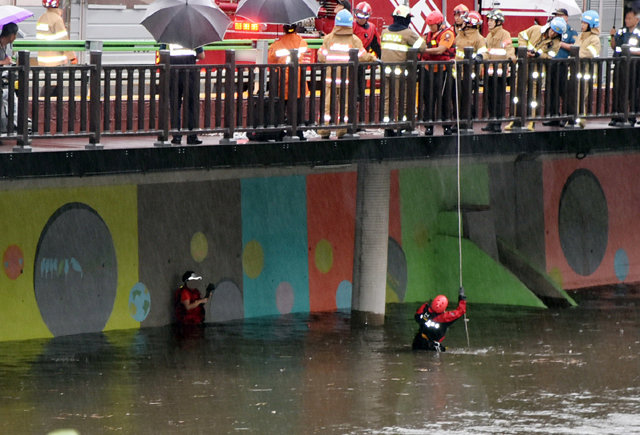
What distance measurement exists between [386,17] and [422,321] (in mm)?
9128

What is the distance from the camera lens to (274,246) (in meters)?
25.4

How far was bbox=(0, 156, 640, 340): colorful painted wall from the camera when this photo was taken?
2205cm

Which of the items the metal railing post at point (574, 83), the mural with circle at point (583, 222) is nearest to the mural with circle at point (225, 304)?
the metal railing post at point (574, 83)

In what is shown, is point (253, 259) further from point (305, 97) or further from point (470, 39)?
point (305, 97)

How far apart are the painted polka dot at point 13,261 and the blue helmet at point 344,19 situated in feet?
18.3

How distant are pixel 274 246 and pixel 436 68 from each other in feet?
17.5

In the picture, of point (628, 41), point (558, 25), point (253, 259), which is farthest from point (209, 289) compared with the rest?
point (628, 41)

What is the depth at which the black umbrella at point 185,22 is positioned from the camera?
63.3 feet

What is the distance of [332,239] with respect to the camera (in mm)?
26359

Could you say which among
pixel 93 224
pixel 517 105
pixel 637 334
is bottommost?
pixel 637 334

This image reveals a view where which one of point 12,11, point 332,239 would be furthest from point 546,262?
point 12,11

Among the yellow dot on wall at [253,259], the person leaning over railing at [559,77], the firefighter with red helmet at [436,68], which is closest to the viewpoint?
the firefighter with red helmet at [436,68]

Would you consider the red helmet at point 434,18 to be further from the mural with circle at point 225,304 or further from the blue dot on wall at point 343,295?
the blue dot on wall at point 343,295

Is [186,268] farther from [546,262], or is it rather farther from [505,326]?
[546,262]
